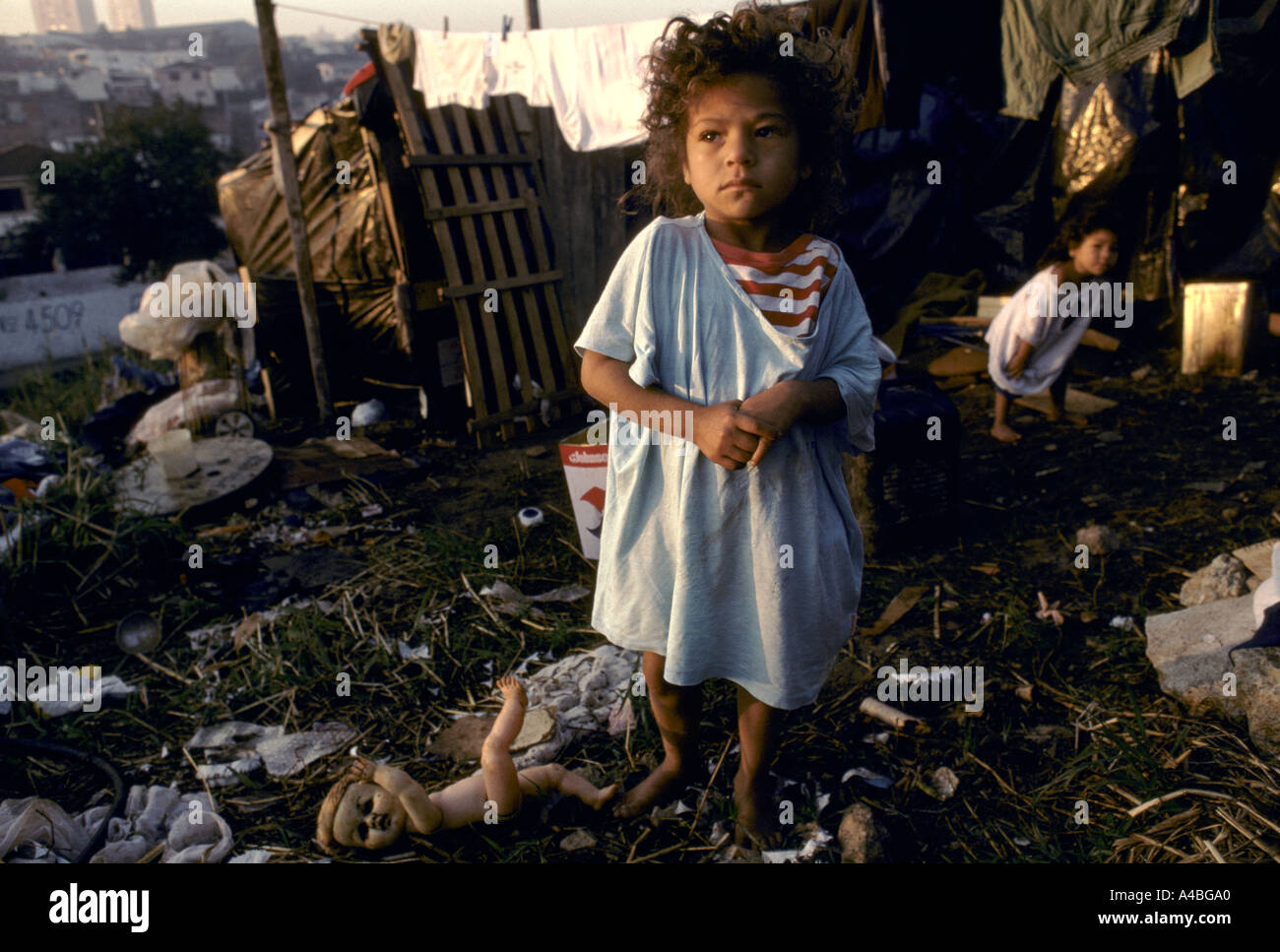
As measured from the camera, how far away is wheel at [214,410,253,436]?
584cm

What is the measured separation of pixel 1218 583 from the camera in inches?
118

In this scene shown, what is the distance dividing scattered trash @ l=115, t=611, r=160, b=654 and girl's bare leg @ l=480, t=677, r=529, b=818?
196 centimetres

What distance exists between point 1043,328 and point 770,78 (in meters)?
4.09

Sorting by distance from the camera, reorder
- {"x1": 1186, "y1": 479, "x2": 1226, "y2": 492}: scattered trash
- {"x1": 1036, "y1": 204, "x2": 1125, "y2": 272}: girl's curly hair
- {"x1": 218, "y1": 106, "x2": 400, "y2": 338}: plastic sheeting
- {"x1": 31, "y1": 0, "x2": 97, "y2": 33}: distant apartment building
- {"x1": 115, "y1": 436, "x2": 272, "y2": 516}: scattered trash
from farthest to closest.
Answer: {"x1": 31, "y1": 0, "x2": 97, "y2": 33}: distant apartment building
{"x1": 218, "y1": 106, "x2": 400, "y2": 338}: plastic sheeting
{"x1": 1036, "y1": 204, "x2": 1125, "y2": 272}: girl's curly hair
{"x1": 115, "y1": 436, "x2": 272, "y2": 516}: scattered trash
{"x1": 1186, "y1": 479, "x2": 1226, "y2": 492}: scattered trash

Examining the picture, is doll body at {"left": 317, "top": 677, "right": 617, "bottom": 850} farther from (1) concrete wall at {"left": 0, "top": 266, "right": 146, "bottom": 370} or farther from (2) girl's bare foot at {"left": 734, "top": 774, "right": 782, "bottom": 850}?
(1) concrete wall at {"left": 0, "top": 266, "right": 146, "bottom": 370}

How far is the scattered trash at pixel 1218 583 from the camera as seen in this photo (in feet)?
9.73

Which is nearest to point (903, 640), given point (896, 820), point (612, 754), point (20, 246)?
point (896, 820)

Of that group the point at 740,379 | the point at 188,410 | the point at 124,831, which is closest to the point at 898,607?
the point at 740,379

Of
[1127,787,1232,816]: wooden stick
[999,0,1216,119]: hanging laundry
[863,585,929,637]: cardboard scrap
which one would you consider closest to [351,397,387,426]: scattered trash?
[863,585,929,637]: cardboard scrap

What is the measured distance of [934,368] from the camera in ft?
22.4

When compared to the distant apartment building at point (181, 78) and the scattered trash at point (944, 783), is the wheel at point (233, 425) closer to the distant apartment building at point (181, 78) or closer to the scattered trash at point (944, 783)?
the scattered trash at point (944, 783)

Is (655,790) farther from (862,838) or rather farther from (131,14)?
(131,14)

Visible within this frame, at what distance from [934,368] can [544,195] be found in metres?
3.71

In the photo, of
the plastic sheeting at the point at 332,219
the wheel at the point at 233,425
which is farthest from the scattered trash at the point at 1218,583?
the plastic sheeting at the point at 332,219
